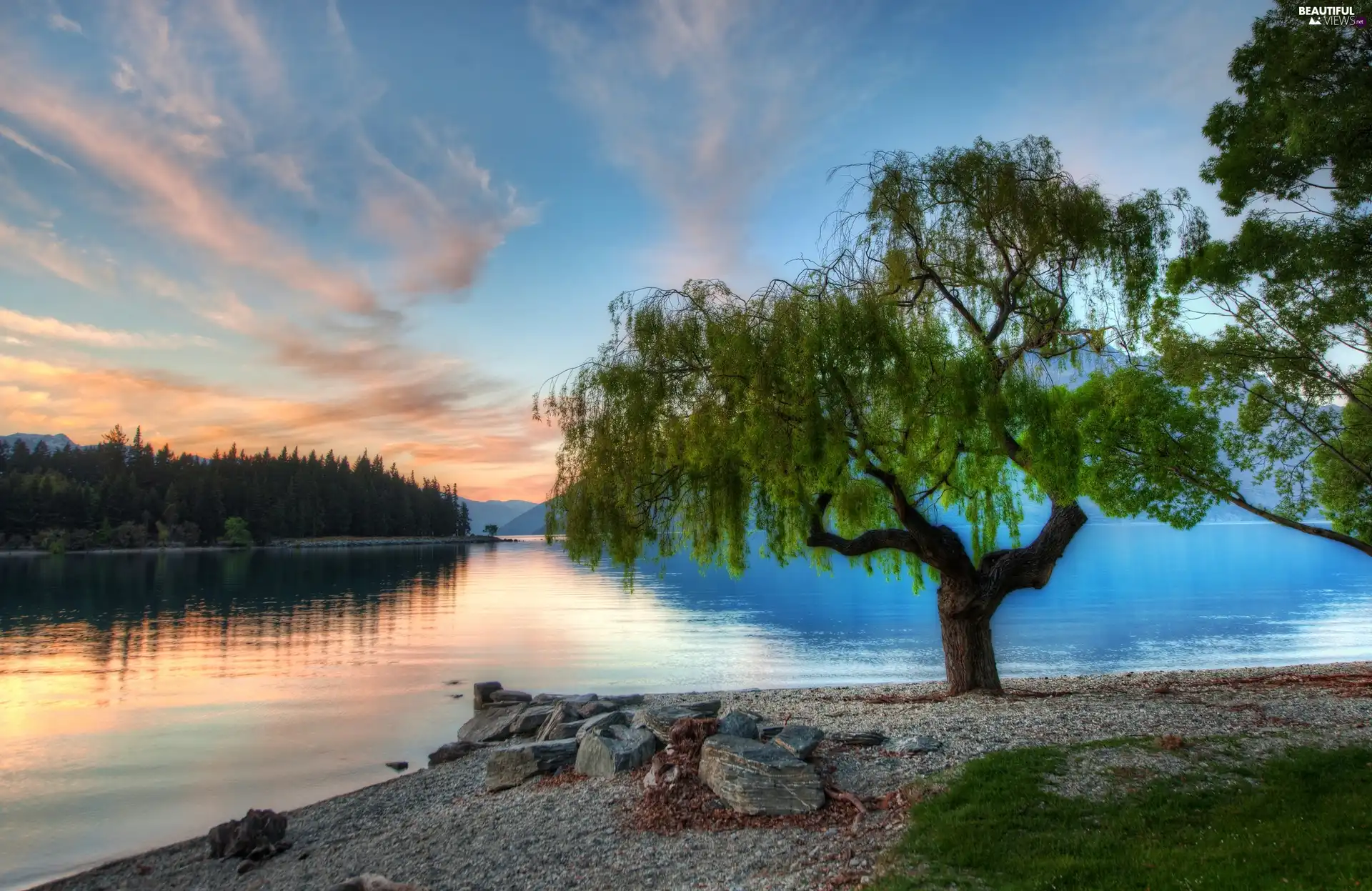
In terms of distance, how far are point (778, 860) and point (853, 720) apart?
7929 millimetres

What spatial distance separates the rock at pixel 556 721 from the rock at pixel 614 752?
4.23 meters

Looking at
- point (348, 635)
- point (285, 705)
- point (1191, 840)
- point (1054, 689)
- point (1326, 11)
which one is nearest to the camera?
point (1191, 840)

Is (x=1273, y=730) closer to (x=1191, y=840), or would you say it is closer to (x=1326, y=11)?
(x=1191, y=840)

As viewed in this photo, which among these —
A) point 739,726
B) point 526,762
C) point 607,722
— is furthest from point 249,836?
point 739,726

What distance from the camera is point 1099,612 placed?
56.5 metres

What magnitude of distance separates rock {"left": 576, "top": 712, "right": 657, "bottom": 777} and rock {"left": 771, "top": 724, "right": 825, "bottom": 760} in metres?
2.30

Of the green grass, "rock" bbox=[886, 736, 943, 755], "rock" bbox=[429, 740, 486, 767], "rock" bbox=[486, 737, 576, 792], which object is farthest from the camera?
"rock" bbox=[429, 740, 486, 767]

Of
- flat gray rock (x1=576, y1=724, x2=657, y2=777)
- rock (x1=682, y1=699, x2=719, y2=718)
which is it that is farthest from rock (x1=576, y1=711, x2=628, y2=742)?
rock (x1=682, y1=699, x2=719, y2=718)

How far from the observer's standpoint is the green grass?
24.3ft

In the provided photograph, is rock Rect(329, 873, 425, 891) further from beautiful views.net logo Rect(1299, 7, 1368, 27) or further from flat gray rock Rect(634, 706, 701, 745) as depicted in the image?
beautiful views.net logo Rect(1299, 7, 1368, 27)

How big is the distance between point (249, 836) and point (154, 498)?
165159 millimetres

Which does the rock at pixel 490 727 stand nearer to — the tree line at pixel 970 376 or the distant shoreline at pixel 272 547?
the tree line at pixel 970 376

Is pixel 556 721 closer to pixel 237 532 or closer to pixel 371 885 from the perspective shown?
pixel 371 885

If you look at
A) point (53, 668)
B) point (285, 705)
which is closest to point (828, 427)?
point (285, 705)
